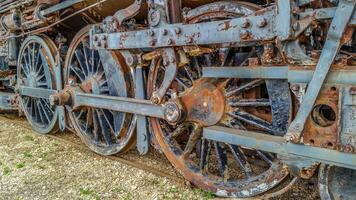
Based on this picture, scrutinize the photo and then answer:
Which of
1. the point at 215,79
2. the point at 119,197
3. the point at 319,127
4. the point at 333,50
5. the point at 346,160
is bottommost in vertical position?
the point at 119,197

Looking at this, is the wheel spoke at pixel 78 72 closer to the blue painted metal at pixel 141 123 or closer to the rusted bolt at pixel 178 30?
the blue painted metal at pixel 141 123

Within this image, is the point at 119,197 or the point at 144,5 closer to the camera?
the point at 119,197

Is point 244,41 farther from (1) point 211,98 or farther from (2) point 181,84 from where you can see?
(2) point 181,84

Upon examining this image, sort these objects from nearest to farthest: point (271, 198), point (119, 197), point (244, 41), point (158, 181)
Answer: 1. point (244, 41)
2. point (271, 198)
3. point (119, 197)
4. point (158, 181)

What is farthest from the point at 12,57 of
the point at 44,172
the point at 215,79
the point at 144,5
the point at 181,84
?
the point at 215,79

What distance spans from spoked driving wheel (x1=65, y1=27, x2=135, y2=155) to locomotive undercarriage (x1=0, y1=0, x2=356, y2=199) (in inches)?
0.5

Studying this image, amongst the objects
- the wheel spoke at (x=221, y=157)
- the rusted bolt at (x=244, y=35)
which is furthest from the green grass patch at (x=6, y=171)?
the rusted bolt at (x=244, y=35)

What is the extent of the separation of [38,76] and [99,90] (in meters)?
1.52

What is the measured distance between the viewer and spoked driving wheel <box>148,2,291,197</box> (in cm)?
268

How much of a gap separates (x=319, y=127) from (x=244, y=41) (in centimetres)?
70

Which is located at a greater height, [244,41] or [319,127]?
[244,41]

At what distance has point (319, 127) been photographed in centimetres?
221

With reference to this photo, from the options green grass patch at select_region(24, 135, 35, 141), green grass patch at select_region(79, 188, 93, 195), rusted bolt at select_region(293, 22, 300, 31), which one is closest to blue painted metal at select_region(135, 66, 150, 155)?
green grass patch at select_region(79, 188, 93, 195)

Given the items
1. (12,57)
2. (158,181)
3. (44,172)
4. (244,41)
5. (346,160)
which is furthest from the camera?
(12,57)
